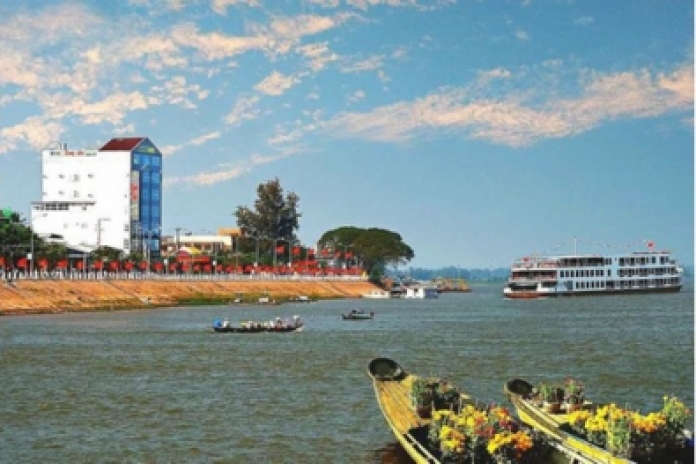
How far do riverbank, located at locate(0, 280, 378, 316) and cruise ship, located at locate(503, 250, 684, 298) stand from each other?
41056 mm

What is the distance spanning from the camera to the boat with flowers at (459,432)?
25016 millimetres

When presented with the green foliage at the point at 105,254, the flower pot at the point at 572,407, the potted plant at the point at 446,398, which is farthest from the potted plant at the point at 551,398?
the green foliage at the point at 105,254

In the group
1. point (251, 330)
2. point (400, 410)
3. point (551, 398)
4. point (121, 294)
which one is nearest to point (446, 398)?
point (400, 410)

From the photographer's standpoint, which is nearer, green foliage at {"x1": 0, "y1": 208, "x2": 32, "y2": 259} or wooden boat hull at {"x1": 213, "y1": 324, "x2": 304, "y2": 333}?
wooden boat hull at {"x1": 213, "y1": 324, "x2": 304, "y2": 333}

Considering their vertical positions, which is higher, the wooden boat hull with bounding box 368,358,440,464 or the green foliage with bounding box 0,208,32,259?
the green foliage with bounding box 0,208,32,259

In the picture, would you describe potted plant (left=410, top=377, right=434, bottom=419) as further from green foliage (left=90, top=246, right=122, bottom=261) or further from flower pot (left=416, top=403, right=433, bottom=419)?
green foliage (left=90, top=246, right=122, bottom=261)

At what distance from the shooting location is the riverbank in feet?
393

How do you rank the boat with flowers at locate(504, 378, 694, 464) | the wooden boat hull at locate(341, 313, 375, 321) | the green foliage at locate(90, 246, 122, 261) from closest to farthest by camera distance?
the boat with flowers at locate(504, 378, 694, 464) < the wooden boat hull at locate(341, 313, 375, 321) < the green foliage at locate(90, 246, 122, 261)

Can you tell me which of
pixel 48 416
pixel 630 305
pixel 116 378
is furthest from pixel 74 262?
pixel 48 416

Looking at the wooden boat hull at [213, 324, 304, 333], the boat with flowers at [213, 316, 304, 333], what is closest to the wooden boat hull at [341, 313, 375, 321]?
the boat with flowers at [213, 316, 304, 333]

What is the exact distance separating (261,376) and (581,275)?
464 feet

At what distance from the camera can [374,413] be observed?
1604 inches

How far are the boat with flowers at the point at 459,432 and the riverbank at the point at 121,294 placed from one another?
88.5 m

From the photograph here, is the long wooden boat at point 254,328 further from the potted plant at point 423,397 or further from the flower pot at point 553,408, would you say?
the flower pot at point 553,408
